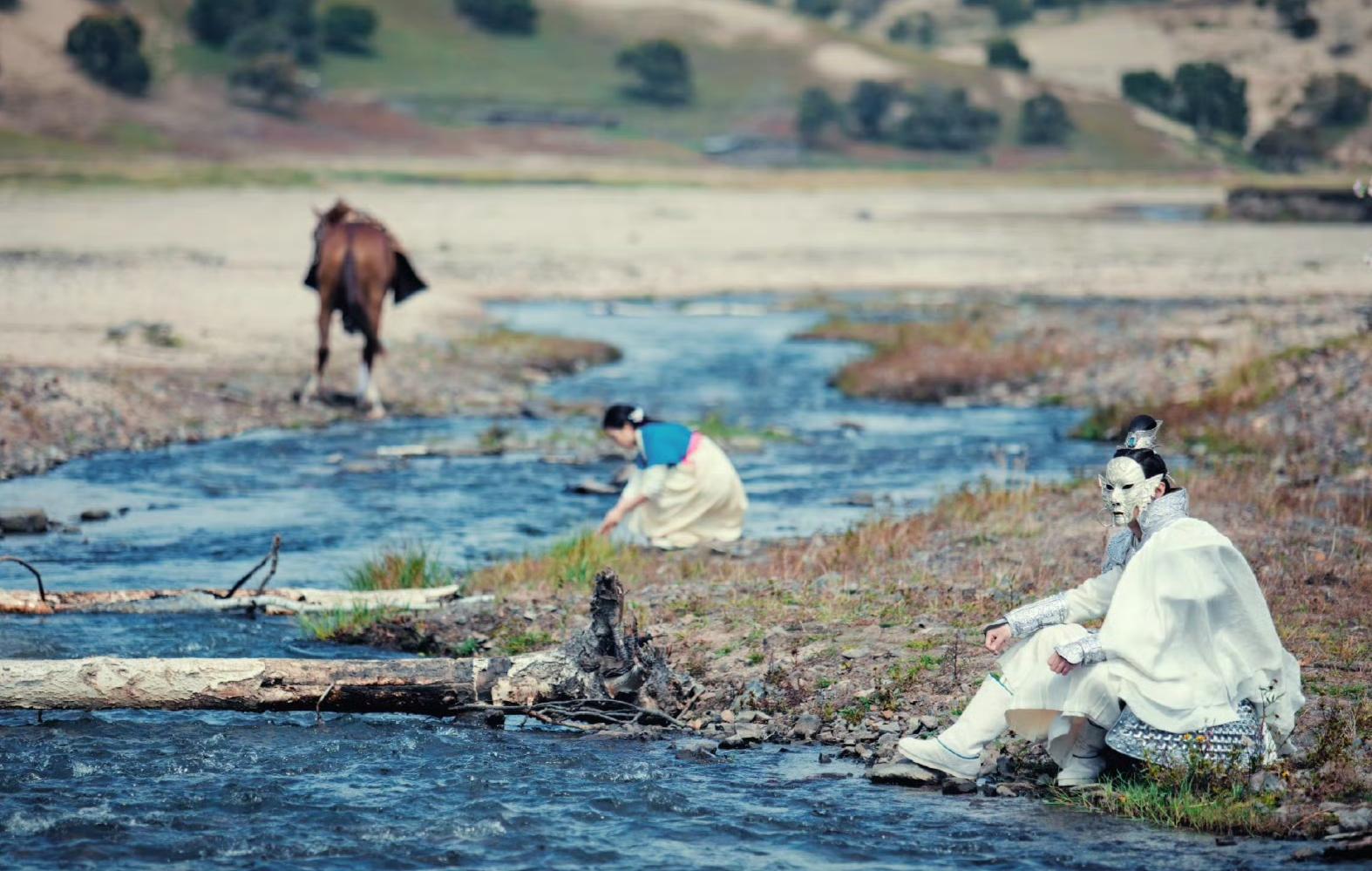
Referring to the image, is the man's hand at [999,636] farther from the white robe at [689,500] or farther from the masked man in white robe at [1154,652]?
the white robe at [689,500]

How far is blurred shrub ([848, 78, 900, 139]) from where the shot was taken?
104 metres

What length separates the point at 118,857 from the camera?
7.58m

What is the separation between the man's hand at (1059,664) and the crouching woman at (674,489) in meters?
5.76

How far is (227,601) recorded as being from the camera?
1170cm

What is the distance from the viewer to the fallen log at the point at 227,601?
11.4m

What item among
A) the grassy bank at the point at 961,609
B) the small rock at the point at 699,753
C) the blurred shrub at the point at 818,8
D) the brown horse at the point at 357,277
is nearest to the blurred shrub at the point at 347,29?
the blurred shrub at the point at 818,8

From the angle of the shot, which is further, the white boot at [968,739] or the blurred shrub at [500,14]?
the blurred shrub at [500,14]

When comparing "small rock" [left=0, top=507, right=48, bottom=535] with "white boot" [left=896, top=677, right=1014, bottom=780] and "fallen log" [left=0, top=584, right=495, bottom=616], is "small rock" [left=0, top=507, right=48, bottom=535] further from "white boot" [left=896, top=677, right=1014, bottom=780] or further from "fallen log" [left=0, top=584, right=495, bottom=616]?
"white boot" [left=896, top=677, right=1014, bottom=780]

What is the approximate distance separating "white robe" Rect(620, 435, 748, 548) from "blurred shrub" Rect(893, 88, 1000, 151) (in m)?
90.5

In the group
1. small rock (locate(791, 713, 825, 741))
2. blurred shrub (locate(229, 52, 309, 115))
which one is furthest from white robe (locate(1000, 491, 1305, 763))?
blurred shrub (locate(229, 52, 309, 115))

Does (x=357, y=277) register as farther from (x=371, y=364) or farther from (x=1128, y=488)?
(x=1128, y=488)

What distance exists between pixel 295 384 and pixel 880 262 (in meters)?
23.6

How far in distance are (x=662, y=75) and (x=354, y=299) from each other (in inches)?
3486

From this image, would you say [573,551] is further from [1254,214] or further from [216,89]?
[216,89]
